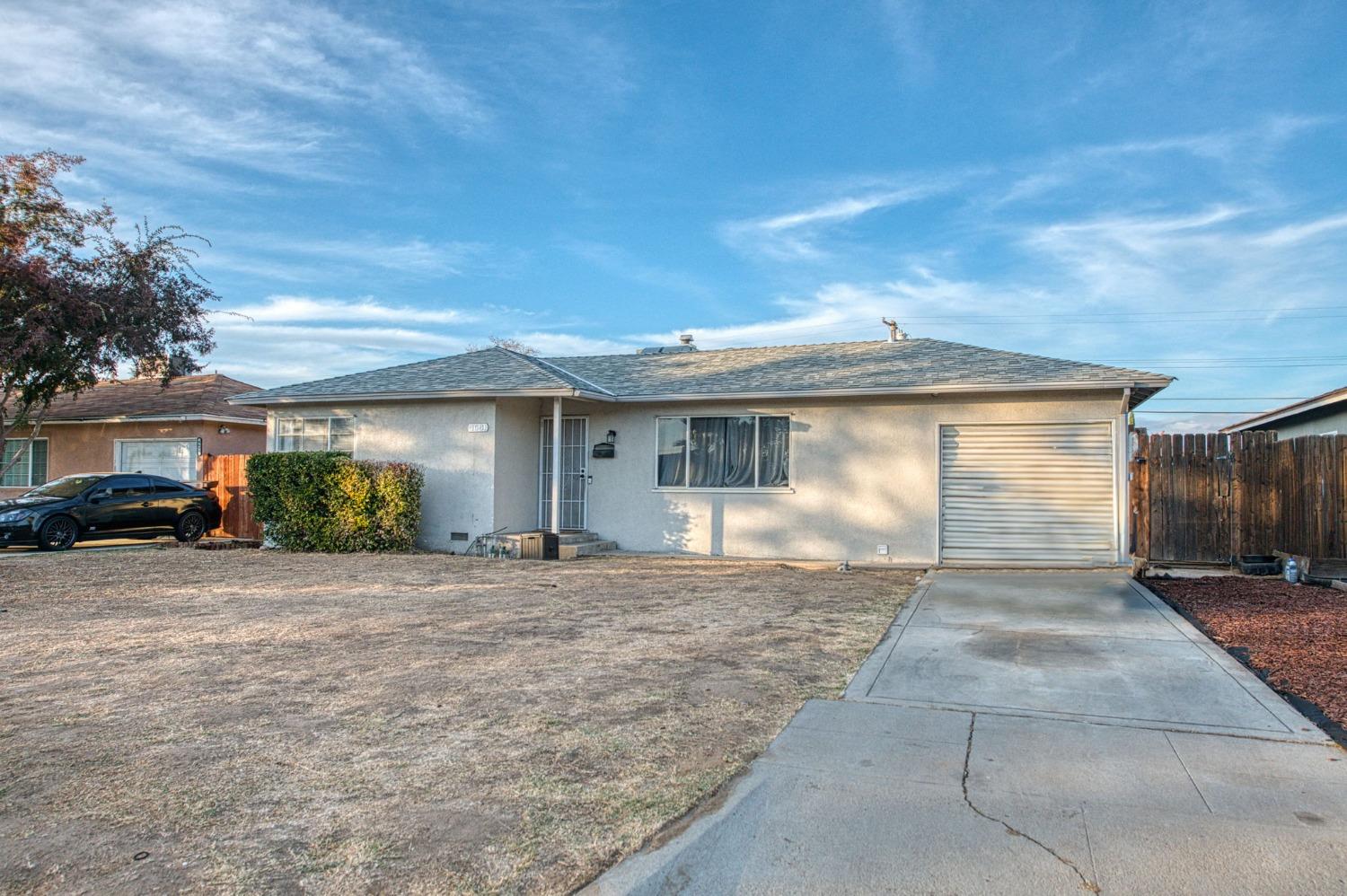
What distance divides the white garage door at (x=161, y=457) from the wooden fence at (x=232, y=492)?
3774 millimetres

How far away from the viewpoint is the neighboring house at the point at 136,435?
66.9 ft

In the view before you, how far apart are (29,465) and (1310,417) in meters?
29.0

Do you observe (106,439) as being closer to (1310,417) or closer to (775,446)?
(775,446)

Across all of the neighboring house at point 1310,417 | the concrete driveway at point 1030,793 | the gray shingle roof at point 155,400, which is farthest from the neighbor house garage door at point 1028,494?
the gray shingle roof at point 155,400

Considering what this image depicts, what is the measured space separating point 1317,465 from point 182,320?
70.1 ft

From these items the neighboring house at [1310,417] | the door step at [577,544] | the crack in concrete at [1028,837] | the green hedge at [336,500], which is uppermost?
the neighboring house at [1310,417]

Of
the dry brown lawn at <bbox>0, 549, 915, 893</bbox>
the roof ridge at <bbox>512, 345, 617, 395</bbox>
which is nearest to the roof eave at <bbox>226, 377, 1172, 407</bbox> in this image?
the roof ridge at <bbox>512, 345, 617, 395</bbox>

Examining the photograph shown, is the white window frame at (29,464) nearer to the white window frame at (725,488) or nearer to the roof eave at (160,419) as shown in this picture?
the roof eave at (160,419)

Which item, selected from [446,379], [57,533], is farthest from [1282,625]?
[57,533]

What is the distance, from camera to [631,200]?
18188 mm

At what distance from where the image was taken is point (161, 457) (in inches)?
816

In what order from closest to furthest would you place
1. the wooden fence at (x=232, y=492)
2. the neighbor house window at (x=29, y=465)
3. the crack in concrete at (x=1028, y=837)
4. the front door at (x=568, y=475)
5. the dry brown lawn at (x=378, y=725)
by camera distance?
the crack in concrete at (x=1028, y=837) → the dry brown lawn at (x=378, y=725) → the front door at (x=568, y=475) → the wooden fence at (x=232, y=492) → the neighbor house window at (x=29, y=465)

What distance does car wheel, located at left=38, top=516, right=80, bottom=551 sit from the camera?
14.8m

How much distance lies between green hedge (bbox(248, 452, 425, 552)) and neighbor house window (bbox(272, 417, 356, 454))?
3.15ft
